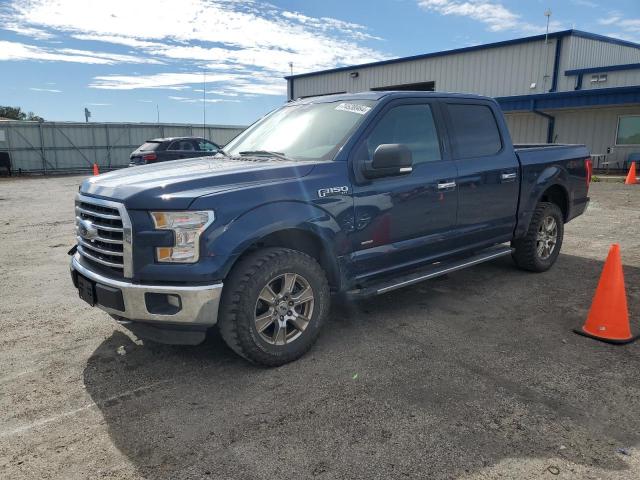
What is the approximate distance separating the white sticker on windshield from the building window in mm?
20383

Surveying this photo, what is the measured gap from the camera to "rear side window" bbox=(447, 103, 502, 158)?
196 inches

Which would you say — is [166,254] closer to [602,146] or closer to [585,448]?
[585,448]

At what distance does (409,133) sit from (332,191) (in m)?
1.17

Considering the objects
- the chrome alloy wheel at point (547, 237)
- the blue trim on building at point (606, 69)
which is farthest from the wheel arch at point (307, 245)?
the blue trim on building at point (606, 69)

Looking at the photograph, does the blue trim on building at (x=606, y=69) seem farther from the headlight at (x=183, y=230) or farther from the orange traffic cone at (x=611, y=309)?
the headlight at (x=183, y=230)

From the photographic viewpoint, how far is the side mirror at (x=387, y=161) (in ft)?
12.7

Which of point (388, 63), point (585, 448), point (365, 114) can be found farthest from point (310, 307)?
point (388, 63)

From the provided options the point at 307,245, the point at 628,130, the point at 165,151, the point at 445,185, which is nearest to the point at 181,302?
the point at 307,245

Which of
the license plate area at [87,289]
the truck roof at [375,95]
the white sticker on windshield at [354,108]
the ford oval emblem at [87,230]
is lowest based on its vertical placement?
the license plate area at [87,289]

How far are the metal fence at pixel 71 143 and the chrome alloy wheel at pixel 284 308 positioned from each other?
987 inches

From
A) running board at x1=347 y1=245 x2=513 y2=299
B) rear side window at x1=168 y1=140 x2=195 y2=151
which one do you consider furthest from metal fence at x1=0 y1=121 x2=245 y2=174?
running board at x1=347 y1=245 x2=513 y2=299

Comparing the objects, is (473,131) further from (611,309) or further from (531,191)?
(611,309)

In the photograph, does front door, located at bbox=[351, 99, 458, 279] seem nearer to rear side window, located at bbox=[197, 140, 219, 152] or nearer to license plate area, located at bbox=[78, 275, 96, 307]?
license plate area, located at bbox=[78, 275, 96, 307]

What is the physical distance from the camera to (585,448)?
8.98 feet
